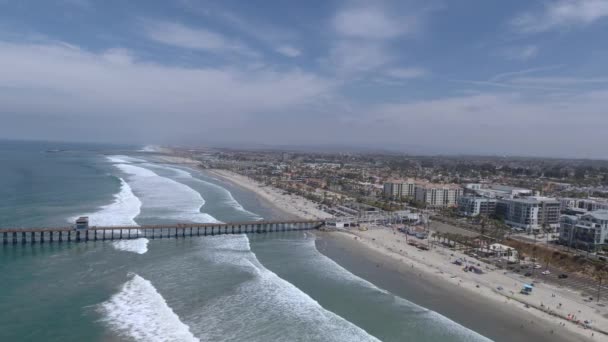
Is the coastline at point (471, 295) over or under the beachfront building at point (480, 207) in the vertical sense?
under

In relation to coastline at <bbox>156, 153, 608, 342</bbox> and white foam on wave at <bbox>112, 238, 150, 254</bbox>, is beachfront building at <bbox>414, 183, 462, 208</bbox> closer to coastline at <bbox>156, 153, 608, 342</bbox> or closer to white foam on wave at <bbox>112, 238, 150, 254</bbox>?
coastline at <bbox>156, 153, 608, 342</bbox>

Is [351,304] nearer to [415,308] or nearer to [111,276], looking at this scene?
[415,308]

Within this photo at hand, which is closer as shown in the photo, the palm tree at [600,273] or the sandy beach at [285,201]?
the palm tree at [600,273]

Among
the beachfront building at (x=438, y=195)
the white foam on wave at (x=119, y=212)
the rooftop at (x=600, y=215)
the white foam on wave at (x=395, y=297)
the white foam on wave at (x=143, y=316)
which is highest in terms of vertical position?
the rooftop at (x=600, y=215)

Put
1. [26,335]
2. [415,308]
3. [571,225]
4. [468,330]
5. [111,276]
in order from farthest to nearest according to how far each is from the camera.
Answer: [571,225]
[111,276]
[415,308]
[468,330]
[26,335]

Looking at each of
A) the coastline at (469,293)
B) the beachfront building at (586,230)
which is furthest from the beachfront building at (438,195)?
the beachfront building at (586,230)

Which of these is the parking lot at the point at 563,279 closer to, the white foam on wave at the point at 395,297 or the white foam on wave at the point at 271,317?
the white foam on wave at the point at 395,297

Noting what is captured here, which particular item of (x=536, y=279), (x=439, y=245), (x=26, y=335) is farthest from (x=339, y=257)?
(x=26, y=335)
